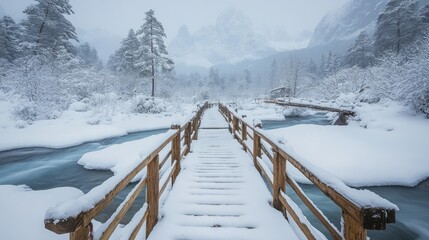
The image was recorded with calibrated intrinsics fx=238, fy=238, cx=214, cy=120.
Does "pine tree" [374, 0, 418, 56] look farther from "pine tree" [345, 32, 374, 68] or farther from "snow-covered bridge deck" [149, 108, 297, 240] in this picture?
"snow-covered bridge deck" [149, 108, 297, 240]

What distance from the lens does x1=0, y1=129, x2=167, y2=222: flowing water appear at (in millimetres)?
9020

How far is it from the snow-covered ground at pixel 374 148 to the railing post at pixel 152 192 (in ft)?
15.3

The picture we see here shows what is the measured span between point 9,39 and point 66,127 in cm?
3252

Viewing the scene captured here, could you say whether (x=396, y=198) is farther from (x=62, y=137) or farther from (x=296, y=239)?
(x=62, y=137)

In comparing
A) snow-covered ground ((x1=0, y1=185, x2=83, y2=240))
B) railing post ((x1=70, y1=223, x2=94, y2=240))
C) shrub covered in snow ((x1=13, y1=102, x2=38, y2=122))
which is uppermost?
shrub covered in snow ((x1=13, y1=102, x2=38, y2=122))

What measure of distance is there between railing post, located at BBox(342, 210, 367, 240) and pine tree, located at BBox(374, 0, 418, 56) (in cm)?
4493

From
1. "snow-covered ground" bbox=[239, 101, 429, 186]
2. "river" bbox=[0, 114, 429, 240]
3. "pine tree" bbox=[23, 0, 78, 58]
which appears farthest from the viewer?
"pine tree" bbox=[23, 0, 78, 58]

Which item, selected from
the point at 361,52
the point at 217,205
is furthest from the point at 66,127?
the point at 361,52

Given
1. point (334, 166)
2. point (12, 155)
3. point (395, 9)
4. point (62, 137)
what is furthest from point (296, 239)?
point (395, 9)

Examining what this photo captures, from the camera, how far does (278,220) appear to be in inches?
157

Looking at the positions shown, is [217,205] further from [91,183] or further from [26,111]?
[26,111]

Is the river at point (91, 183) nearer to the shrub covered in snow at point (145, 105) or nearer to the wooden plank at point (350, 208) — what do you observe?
the wooden plank at point (350, 208)

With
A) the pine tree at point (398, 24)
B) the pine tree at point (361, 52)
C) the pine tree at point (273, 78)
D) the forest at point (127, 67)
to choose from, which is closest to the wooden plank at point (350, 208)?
the forest at point (127, 67)

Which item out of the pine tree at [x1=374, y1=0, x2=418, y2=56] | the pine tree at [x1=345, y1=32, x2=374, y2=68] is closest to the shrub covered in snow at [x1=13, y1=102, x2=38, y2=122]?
the pine tree at [x1=374, y1=0, x2=418, y2=56]
